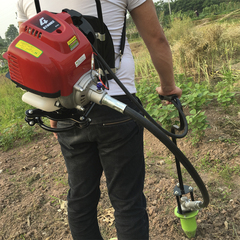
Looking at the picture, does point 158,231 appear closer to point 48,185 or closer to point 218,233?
point 218,233

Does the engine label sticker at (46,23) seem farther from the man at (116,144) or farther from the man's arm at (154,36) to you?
the man's arm at (154,36)

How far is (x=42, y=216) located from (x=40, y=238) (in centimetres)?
22

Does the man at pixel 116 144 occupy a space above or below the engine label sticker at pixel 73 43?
below

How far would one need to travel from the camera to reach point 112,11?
0.99 m

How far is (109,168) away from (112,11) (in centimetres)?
72

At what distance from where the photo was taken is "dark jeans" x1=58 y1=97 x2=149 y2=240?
1061 millimetres

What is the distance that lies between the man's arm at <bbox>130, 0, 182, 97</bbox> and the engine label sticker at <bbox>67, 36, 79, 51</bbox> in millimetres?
361

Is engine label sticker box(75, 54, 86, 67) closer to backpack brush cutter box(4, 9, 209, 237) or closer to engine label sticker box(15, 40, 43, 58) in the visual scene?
backpack brush cutter box(4, 9, 209, 237)

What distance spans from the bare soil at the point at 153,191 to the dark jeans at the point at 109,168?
2.11 feet

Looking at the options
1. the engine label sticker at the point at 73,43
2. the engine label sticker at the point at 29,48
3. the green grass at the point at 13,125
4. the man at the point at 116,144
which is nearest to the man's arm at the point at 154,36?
the man at the point at 116,144

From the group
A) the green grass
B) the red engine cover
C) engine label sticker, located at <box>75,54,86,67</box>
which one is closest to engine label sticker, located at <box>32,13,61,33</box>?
the red engine cover

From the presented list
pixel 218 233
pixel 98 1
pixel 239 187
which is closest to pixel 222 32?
pixel 239 187

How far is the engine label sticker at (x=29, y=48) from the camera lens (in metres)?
0.75

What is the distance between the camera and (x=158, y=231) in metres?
1.72
